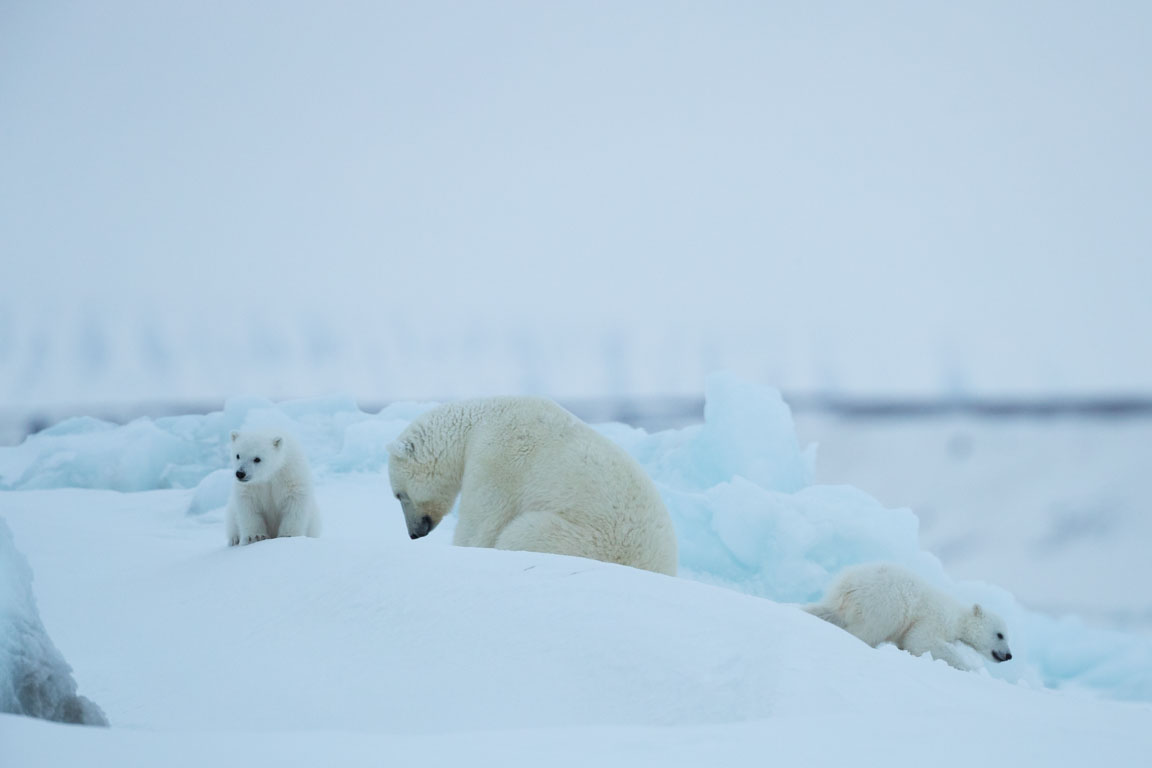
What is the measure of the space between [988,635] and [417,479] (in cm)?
322

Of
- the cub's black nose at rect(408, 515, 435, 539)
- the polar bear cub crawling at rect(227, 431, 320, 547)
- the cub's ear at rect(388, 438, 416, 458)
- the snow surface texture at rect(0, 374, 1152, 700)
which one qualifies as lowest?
the snow surface texture at rect(0, 374, 1152, 700)

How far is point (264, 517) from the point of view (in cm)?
388

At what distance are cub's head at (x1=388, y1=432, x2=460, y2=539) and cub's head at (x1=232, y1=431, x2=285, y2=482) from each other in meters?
0.53

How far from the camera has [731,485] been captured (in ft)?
22.2

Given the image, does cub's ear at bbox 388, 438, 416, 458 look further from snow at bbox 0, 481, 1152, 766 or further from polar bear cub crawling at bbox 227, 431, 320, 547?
snow at bbox 0, 481, 1152, 766

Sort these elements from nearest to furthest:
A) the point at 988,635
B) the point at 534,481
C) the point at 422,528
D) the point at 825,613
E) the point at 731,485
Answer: the point at 534,481 → the point at 422,528 → the point at 825,613 → the point at 988,635 → the point at 731,485

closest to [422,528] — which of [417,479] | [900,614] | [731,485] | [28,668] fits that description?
[417,479]

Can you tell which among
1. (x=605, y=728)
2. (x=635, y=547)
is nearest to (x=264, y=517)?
(x=635, y=547)

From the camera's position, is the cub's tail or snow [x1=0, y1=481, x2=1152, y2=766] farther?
the cub's tail

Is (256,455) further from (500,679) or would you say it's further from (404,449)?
(500,679)

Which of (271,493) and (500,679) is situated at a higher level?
(500,679)

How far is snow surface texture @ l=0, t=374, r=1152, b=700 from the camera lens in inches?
269

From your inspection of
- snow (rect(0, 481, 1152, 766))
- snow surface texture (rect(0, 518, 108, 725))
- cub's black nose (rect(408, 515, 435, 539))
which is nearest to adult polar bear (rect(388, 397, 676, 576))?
cub's black nose (rect(408, 515, 435, 539))

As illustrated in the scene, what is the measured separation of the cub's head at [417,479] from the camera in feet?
12.1
